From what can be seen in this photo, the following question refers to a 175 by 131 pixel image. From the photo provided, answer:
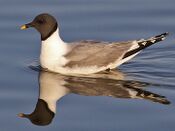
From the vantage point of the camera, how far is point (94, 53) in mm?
12469

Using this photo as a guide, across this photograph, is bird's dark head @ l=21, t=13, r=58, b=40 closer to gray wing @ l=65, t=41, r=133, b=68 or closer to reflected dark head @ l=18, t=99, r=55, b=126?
gray wing @ l=65, t=41, r=133, b=68

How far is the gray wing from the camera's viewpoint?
12367 millimetres

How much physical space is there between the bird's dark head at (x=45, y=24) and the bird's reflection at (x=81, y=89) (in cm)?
72

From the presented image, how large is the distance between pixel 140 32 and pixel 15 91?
343cm

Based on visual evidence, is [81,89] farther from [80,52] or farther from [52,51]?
[52,51]

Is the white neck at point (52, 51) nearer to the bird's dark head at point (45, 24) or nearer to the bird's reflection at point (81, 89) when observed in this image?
the bird's dark head at point (45, 24)

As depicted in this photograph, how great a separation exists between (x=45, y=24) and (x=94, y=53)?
1013 millimetres

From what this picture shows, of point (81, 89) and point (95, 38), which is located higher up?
point (95, 38)

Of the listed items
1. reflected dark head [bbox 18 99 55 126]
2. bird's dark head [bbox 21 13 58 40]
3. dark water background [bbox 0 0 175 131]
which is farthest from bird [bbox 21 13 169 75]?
reflected dark head [bbox 18 99 55 126]

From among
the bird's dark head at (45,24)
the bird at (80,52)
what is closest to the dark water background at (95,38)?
the bird at (80,52)

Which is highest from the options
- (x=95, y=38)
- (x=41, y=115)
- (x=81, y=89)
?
(x=95, y=38)

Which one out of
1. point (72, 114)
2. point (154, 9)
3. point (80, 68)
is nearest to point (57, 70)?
point (80, 68)

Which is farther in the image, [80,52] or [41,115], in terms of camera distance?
[80,52]

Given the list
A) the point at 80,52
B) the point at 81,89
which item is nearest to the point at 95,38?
the point at 80,52
